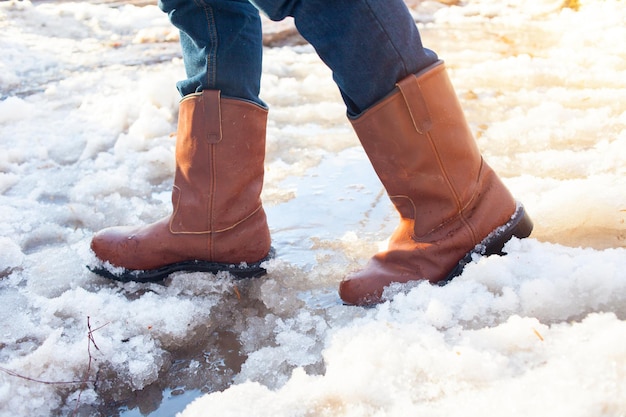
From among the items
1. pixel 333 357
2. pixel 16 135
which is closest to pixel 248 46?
pixel 333 357

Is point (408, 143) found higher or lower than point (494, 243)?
higher

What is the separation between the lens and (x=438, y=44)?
4020 mm

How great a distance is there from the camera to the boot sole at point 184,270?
59.3 inches

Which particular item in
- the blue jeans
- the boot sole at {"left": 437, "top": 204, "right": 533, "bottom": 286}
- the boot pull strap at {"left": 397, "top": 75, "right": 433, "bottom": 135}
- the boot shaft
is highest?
the blue jeans

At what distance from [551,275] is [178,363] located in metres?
0.72

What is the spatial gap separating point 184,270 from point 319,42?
26.5 inches

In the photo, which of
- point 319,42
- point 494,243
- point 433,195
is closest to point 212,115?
point 319,42

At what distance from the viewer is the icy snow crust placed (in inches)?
38.7

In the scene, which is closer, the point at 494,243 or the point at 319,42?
the point at 319,42

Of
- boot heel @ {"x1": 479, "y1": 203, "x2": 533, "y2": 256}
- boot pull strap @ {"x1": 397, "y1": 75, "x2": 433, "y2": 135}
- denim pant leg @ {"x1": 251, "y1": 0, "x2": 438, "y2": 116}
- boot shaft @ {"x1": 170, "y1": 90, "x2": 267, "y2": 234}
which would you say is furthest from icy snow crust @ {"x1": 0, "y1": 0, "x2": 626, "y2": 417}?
denim pant leg @ {"x1": 251, "y1": 0, "x2": 438, "y2": 116}

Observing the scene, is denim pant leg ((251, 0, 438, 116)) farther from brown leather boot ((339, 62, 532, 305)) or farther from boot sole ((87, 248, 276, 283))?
boot sole ((87, 248, 276, 283))

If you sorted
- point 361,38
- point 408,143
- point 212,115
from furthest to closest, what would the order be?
point 212,115, point 408,143, point 361,38

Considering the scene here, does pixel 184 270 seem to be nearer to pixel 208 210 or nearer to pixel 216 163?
pixel 208 210

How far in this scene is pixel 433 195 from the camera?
1294mm
